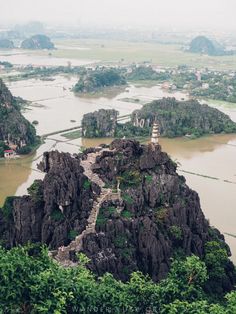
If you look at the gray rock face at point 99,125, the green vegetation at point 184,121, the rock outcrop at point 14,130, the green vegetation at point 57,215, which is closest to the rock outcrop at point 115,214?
the green vegetation at point 57,215

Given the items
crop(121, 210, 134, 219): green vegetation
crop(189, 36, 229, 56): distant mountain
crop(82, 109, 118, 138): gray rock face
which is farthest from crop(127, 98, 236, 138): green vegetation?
crop(189, 36, 229, 56): distant mountain

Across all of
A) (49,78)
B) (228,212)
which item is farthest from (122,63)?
(228,212)

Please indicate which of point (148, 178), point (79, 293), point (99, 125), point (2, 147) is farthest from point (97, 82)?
point (79, 293)

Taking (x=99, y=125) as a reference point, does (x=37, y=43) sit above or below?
above

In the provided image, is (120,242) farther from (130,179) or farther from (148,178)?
(148,178)

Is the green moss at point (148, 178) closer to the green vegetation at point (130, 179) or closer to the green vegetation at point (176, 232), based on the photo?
the green vegetation at point (130, 179)

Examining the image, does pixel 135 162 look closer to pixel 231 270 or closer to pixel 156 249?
pixel 156 249
